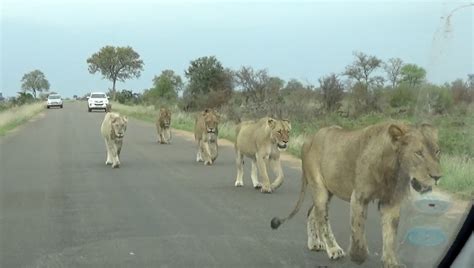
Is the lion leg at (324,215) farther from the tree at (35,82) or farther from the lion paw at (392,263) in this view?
the tree at (35,82)

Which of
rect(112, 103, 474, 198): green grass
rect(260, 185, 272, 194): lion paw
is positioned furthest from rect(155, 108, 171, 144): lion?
rect(260, 185, 272, 194): lion paw

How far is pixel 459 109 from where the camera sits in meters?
8.78

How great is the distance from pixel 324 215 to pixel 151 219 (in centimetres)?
339

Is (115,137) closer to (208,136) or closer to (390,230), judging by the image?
(208,136)

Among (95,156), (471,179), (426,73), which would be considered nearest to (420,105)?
(426,73)

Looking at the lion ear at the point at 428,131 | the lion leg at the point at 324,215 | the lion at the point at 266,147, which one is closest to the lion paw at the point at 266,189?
the lion at the point at 266,147

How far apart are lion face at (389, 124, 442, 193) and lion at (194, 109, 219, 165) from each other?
39.6ft

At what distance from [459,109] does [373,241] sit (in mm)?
1948

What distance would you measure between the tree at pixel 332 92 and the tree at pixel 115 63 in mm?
70020

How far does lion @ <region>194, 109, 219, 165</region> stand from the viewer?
1792 cm

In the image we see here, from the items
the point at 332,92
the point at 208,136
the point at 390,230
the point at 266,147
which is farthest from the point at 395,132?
the point at 332,92

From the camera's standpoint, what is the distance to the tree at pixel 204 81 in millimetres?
50594

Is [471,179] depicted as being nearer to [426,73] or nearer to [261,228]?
[261,228]

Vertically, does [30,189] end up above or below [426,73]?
below
